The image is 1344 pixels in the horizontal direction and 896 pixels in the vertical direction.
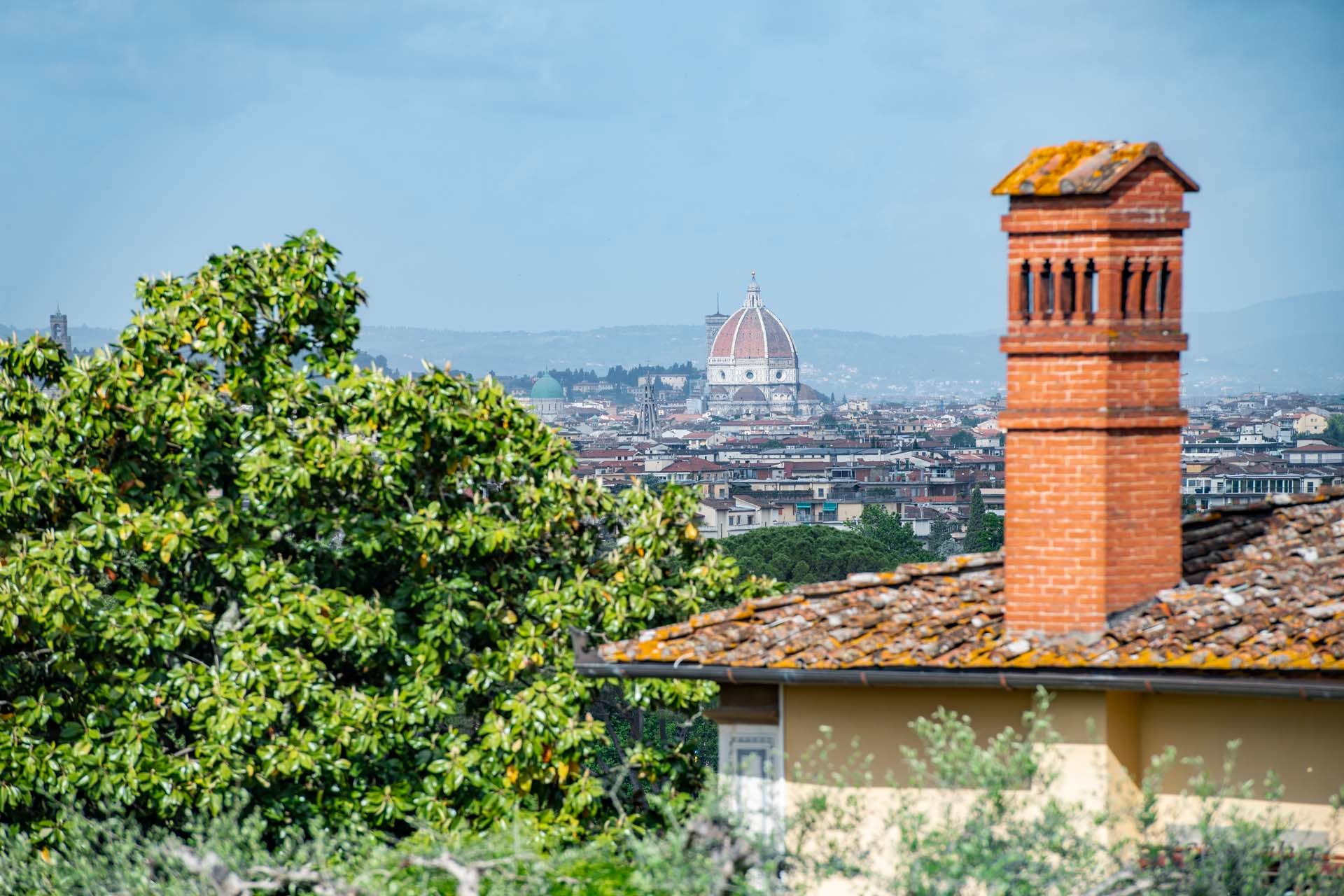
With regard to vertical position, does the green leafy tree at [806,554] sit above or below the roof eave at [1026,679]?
below

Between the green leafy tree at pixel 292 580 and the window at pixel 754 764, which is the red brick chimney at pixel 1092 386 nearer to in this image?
the window at pixel 754 764

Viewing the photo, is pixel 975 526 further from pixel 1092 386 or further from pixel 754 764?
pixel 754 764

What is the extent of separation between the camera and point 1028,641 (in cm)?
853

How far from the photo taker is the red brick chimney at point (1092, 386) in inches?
343

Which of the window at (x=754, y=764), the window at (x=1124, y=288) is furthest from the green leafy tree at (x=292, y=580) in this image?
the window at (x=1124, y=288)

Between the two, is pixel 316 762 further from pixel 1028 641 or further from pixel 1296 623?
pixel 1296 623

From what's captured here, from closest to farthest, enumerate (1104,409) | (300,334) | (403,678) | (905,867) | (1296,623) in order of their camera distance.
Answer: (905,867) → (1296,623) → (1104,409) → (403,678) → (300,334)

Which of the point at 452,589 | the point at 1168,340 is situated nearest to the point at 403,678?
the point at 452,589

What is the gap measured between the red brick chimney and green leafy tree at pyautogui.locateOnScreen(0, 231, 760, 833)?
288cm

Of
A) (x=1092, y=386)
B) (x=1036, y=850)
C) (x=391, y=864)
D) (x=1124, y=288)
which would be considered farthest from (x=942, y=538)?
(x=1036, y=850)

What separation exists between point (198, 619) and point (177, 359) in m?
1.70

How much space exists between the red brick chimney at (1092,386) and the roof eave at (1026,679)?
0.47m

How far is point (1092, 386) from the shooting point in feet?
29.2

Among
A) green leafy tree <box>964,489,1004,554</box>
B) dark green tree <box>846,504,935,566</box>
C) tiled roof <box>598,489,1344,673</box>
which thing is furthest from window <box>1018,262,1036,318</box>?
green leafy tree <box>964,489,1004,554</box>
